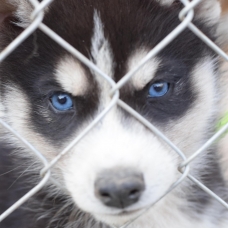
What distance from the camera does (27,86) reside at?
2.10 meters

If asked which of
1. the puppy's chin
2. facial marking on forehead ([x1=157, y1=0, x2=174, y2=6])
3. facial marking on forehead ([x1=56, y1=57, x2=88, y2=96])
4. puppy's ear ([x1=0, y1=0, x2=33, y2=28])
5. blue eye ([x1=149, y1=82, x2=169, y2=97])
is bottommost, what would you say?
the puppy's chin

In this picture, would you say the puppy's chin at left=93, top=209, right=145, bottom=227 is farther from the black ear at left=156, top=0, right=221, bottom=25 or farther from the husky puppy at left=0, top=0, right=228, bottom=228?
the black ear at left=156, top=0, right=221, bottom=25

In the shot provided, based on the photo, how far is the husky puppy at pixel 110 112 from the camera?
1680 mm

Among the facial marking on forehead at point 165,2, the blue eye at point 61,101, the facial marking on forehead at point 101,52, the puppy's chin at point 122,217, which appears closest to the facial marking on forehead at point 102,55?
the facial marking on forehead at point 101,52

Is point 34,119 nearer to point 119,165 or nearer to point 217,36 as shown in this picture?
point 119,165

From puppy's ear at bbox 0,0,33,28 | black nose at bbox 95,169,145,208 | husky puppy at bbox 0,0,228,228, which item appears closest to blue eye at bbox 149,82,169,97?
husky puppy at bbox 0,0,228,228

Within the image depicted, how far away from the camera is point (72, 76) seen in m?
1.91

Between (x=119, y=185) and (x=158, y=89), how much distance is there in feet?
1.86

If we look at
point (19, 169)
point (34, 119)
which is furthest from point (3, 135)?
point (34, 119)

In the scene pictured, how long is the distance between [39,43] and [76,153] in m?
0.54

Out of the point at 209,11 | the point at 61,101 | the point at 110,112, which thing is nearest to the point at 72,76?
the point at 61,101

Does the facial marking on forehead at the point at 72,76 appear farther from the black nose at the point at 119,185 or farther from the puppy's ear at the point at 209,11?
the puppy's ear at the point at 209,11

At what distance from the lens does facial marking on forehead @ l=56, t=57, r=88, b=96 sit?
6.19 ft

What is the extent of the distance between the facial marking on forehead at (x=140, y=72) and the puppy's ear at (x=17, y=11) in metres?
0.55
